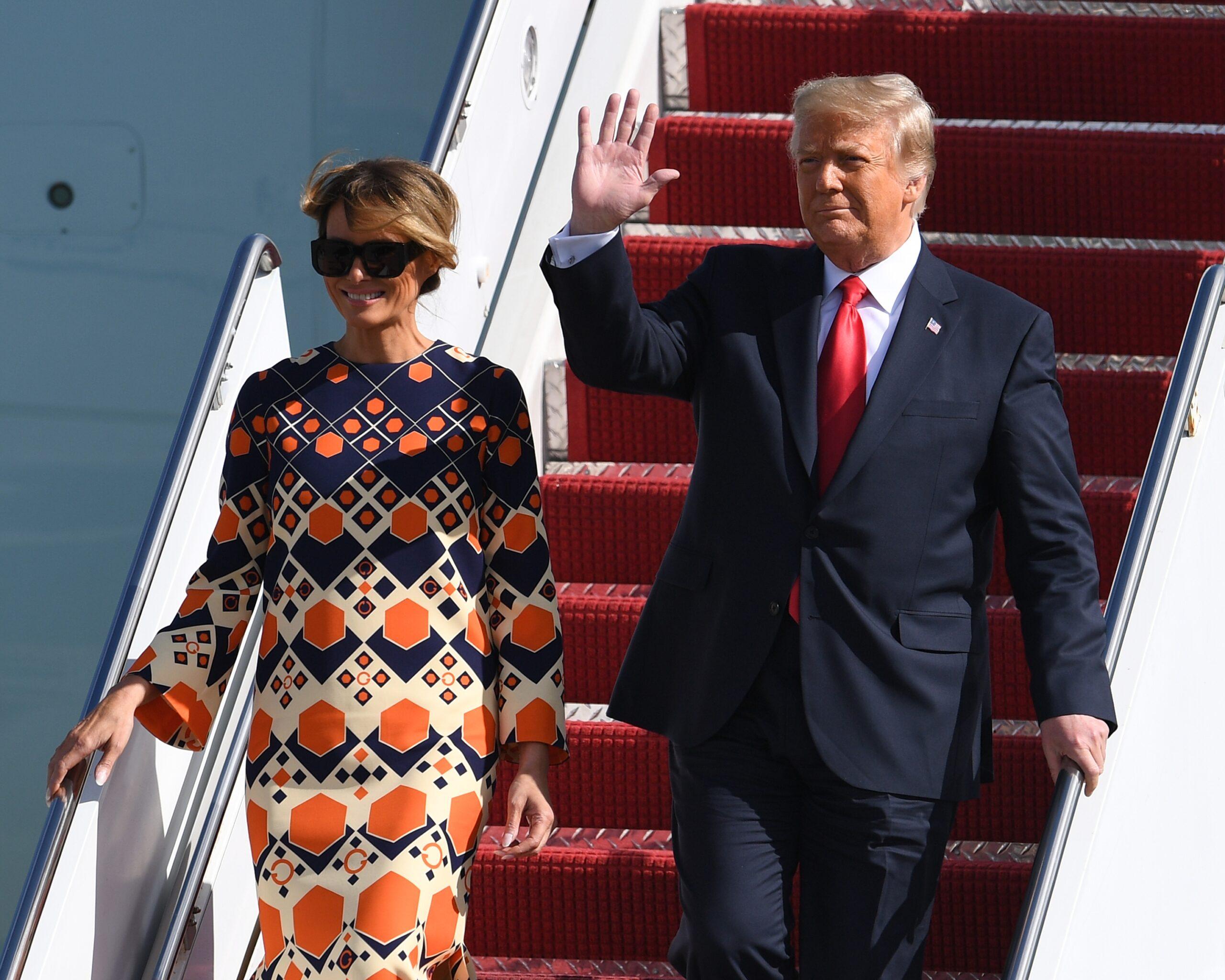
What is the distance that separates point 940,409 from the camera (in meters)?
2.04

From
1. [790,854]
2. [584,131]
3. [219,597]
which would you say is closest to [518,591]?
[219,597]

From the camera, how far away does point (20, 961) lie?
2135 mm

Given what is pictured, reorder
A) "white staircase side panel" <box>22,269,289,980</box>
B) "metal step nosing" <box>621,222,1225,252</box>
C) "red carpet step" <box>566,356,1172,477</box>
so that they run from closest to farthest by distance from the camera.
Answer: "white staircase side panel" <box>22,269,289,980</box>
"red carpet step" <box>566,356,1172,477</box>
"metal step nosing" <box>621,222,1225,252</box>

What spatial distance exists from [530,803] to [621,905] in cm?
96

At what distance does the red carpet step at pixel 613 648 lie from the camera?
3.07m

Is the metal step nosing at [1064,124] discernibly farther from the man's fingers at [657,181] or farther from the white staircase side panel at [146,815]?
the man's fingers at [657,181]

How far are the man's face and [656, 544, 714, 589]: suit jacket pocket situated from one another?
1.54 feet

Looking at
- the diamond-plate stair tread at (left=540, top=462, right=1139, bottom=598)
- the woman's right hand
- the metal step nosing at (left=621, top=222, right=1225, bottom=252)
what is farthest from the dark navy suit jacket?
the metal step nosing at (left=621, top=222, right=1225, bottom=252)

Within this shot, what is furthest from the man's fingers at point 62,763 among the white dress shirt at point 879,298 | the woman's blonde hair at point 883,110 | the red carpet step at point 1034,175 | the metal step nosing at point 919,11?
the metal step nosing at point 919,11

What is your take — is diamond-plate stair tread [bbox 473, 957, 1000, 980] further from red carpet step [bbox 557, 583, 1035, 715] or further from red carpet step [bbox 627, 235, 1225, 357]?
red carpet step [bbox 627, 235, 1225, 357]

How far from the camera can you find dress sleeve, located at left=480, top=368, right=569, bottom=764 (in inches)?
79.7

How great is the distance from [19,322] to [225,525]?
3573mm

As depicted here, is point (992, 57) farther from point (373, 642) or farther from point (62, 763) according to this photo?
point (62, 763)

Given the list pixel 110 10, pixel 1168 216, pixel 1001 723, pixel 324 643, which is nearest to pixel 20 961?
pixel 324 643
